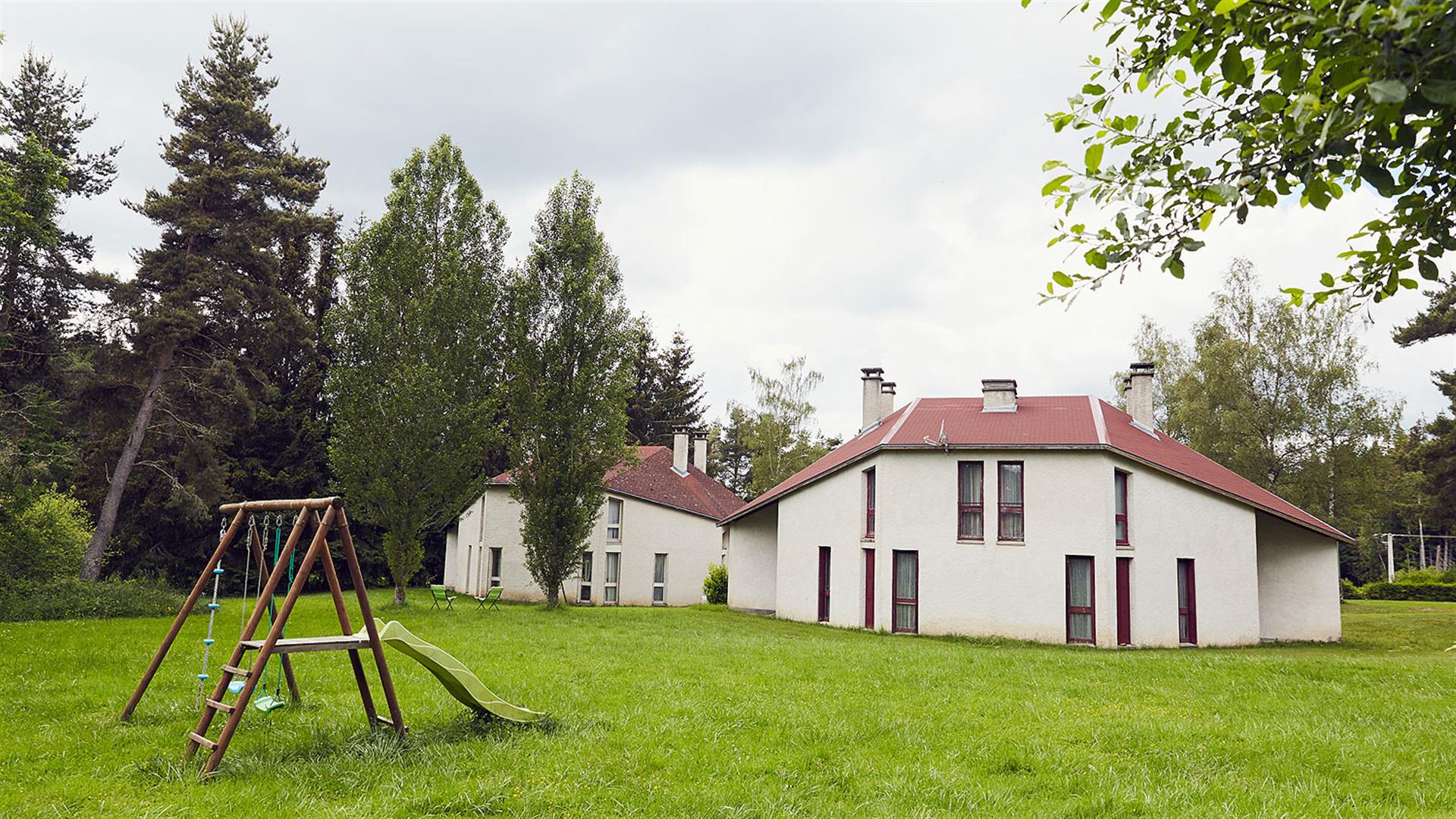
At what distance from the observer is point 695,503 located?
133ft

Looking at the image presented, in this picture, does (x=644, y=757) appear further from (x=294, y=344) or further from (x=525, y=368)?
(x=294, y=344)

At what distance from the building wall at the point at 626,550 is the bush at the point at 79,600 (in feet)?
51.7

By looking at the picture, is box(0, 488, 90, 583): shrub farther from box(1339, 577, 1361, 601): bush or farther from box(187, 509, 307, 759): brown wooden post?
box(1339, 577, 1361, 601): bush

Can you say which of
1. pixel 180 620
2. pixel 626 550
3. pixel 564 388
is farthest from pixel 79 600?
pixel 626 550

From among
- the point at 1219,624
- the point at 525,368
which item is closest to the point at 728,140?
the point at 525,368

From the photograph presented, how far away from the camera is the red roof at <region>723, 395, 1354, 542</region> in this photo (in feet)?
76.6

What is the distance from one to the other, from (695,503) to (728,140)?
27.0 meters

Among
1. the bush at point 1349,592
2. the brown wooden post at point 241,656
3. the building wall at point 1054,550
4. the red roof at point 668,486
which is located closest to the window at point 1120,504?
the building wall at point 1054,550

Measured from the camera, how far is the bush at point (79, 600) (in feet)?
66.0

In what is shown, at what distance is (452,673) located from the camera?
305 inches

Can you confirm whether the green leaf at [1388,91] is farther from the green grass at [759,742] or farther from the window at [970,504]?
the window at [970,504]

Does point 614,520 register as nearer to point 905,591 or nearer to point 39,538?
point 905,591

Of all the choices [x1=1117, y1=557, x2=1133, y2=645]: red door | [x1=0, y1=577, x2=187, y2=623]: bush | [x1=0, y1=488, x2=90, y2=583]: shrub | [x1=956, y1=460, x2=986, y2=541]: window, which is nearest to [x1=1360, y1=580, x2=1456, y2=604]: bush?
[x1=1117, y1=557, x2=1133, y2=645]: red door

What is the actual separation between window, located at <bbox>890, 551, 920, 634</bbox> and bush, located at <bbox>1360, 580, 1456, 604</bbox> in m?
30.8
